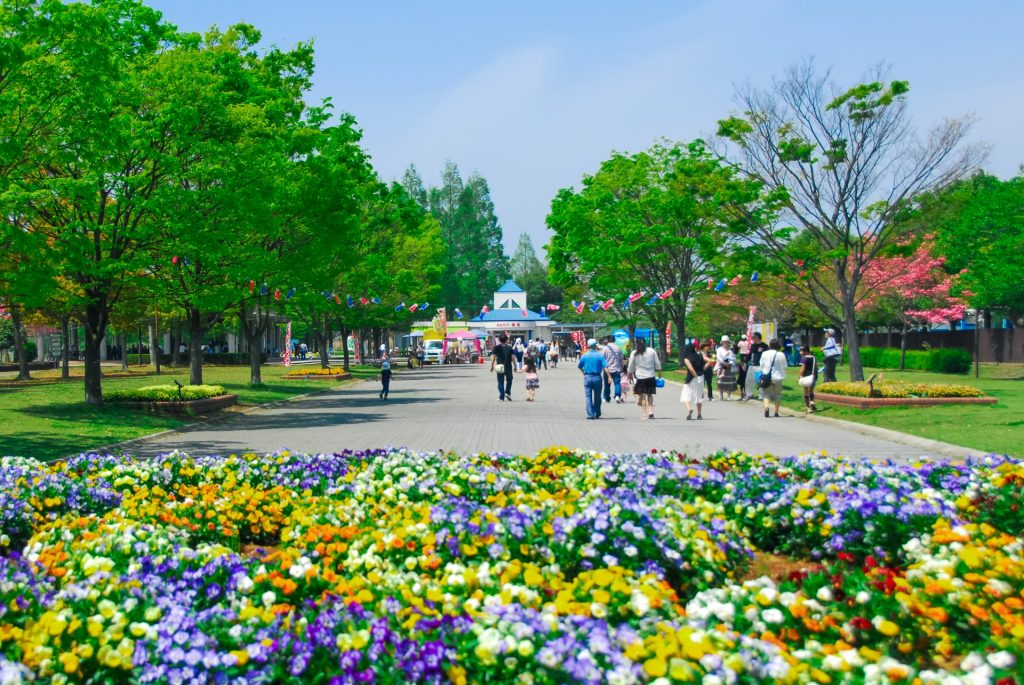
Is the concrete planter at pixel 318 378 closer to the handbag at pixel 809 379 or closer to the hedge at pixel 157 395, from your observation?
the hedge at pixel 157 395

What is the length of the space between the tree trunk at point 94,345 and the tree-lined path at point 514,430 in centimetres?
297

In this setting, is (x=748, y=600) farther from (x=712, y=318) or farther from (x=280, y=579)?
(x=712, y=318)

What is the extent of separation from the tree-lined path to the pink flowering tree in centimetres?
2726

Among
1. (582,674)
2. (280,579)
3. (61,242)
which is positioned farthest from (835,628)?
(61,242)

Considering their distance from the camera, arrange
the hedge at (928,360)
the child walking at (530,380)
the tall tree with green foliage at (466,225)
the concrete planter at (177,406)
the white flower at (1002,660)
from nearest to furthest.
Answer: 1. the white flower at (1002,660)
2. the concrete planter at (177,406)
3. the child walking at (530,380)
4. the hedge at (928,360)
5. the tall tree with green foliage at (466,225)

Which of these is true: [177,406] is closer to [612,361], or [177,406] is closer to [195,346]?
[195,346]

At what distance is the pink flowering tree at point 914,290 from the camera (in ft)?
160

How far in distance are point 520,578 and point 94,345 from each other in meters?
18.3

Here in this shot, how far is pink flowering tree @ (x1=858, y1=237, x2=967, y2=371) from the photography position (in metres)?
48.7

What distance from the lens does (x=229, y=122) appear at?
2125 centimetres

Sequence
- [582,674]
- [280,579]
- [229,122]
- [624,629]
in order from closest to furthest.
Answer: [582,674] → [624,629] → [280,579] → [229,122]

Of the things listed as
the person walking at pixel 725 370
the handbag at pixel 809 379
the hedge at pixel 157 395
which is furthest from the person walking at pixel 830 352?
the hedge at pixel 157 395

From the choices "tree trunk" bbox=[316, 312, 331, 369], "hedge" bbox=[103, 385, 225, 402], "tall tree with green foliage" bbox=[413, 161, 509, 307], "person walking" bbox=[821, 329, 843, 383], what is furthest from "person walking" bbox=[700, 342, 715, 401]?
"tall tree with green foliage" bbox=[413, 161, 509, 307]

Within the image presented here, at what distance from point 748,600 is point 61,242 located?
15.8 metres
